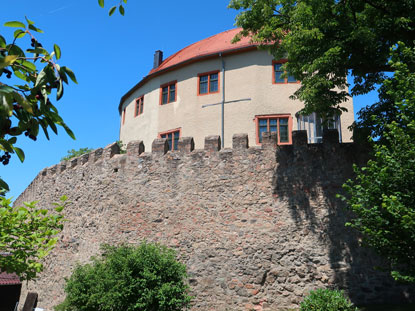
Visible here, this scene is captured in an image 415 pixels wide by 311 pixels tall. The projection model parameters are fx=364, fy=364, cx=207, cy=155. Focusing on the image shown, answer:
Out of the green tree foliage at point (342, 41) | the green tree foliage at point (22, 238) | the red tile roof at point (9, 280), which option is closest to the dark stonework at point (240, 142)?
the green tree foliage at point (342, 41)

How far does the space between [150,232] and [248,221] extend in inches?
141

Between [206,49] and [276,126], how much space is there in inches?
309

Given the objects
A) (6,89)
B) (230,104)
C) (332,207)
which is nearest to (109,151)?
(332,207)

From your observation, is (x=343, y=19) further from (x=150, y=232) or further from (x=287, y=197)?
(x=150, y=232)

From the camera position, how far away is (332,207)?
457 inches

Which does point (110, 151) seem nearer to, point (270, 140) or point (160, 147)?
point (160, 147)

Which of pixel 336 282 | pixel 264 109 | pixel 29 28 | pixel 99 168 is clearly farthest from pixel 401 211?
pixel 264 109

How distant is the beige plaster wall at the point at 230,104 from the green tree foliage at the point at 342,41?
31.6 ft

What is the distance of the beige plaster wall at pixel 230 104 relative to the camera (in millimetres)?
21344

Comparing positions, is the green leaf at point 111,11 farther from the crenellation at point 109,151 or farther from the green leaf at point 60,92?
the crenellation at point 109,151

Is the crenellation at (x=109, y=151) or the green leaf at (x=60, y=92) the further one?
the crenellation at (x=109, y=151)

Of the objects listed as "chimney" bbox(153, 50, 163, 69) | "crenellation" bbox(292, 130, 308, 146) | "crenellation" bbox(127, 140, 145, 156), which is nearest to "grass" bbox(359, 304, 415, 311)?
"crenellation" bbox(292, 130, 308, 146)

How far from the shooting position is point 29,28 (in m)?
2.86

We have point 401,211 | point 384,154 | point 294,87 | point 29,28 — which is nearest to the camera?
point 29,28
